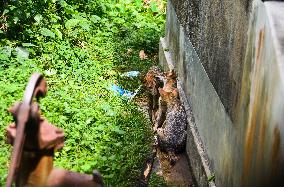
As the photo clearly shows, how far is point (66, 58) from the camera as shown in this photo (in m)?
7.61

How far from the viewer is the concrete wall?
10.2 feet

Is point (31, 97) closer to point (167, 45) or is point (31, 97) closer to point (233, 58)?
point (233, 58)

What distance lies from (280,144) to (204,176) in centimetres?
246

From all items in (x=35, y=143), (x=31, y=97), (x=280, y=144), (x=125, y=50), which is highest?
(x=31, y=97)

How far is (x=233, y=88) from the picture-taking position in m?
4.23

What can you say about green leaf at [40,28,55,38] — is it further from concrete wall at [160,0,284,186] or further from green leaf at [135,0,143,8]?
green leaf at [135,0,143,8]

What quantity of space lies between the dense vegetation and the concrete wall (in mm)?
853

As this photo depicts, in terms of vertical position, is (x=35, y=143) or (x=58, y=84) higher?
(x=35, y=143)

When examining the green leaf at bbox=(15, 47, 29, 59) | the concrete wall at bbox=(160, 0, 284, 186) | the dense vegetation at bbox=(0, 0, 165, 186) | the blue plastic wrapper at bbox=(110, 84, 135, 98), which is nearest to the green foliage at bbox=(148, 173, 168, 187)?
the dense vegetation at bbox=(0, 0, 165, 186)

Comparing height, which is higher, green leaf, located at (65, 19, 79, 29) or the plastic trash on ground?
green leaf, located at (65, 19, 79, 29)

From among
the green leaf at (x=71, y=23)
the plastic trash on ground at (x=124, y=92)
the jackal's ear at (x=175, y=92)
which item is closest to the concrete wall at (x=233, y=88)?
the jackal's ear at (x=175, y=92)

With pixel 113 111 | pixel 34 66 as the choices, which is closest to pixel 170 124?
pixel 113 111

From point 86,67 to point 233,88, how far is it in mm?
3740

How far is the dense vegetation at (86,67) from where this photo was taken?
5.77 m
